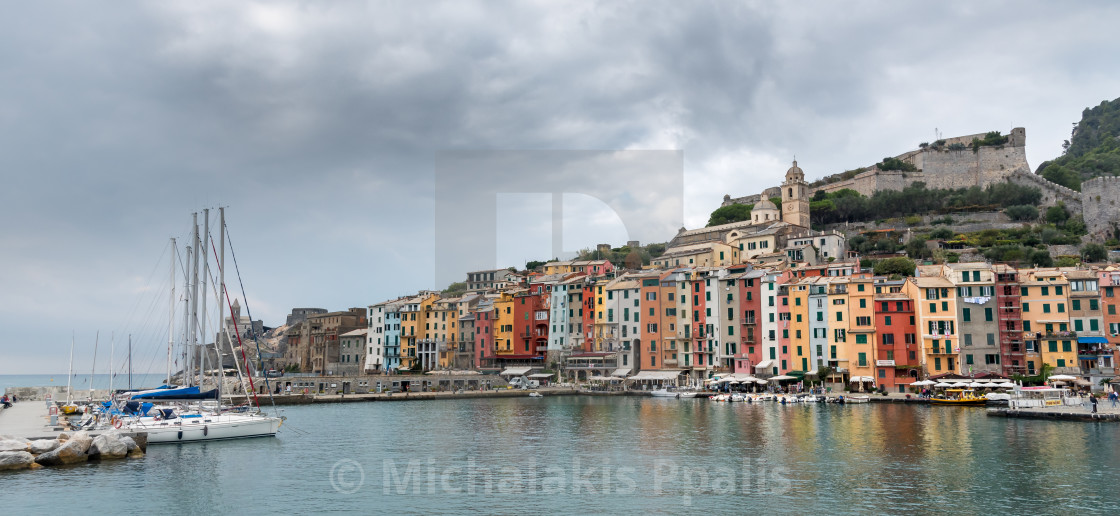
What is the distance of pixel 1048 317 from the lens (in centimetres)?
6094

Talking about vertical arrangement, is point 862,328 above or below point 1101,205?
below

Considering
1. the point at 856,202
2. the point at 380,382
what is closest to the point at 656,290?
the point at 380,382

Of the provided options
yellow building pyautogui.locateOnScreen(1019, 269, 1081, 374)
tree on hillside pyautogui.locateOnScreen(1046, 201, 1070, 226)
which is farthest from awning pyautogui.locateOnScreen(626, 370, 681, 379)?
tree on hillside pyautogui.locateOnScreen(1046, 201, 1070, 226)

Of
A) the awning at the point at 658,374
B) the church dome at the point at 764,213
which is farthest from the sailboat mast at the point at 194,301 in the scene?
the church dome at the point at 764,213

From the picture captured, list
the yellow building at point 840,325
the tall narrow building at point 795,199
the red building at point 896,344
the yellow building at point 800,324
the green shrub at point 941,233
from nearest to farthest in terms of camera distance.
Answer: the red building at point 896,344, the yellow building at point 840,325, the yellow building at point 800,324, the green shrub at point 941,233, the tall narrow building at point 795,199

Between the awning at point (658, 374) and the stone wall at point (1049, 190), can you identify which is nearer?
the awning at point (658, 374)

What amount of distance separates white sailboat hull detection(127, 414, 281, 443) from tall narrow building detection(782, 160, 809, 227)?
79693 millimetres

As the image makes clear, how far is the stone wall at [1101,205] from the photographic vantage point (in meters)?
89.0

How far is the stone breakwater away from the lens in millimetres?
30656

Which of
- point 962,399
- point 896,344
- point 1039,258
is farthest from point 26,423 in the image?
point 1039,258

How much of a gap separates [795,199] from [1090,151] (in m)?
55.6

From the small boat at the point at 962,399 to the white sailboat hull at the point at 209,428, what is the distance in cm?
4505

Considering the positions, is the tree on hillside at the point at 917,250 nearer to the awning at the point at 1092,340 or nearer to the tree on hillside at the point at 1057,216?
the tree on hillside at the point at 1057,216

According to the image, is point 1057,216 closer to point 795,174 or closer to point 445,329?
point 795,174
